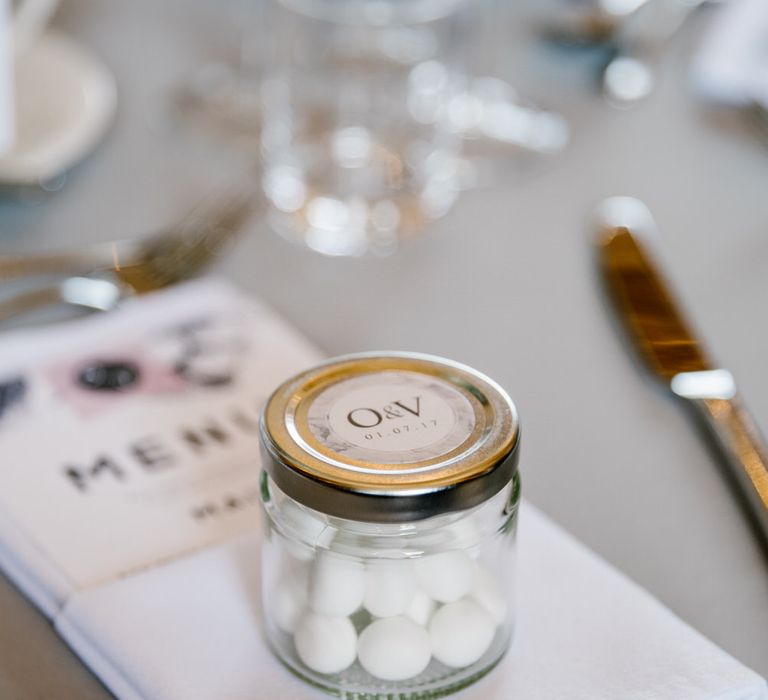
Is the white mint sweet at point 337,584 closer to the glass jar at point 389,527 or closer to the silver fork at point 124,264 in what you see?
the glass jar at point 389,527

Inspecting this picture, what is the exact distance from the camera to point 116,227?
0.72 m

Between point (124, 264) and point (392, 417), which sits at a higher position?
point (392, 417)

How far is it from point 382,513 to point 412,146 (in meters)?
0.54

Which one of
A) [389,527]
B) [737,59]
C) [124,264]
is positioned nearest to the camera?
[389,527]

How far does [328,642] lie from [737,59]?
71 centimetres

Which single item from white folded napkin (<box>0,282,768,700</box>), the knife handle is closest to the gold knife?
the knife handle

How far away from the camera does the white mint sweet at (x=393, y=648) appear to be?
355 millimetres

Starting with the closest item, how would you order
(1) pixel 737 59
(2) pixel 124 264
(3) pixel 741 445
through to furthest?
(3) pixel 741 445 → (2) pixel 124 264 → (1) pixel 737 59

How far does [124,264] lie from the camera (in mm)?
658

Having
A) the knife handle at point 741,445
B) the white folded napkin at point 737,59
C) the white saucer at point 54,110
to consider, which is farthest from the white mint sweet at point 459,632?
the white folded napkin at point 737,59

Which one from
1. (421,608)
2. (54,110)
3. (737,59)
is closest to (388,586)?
(421,608)

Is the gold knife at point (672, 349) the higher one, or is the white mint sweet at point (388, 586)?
the white mint sweet at point (388, 586)

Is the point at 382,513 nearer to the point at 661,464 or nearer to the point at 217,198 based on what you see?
the point at 661,464

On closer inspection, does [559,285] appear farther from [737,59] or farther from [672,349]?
[737,59]
